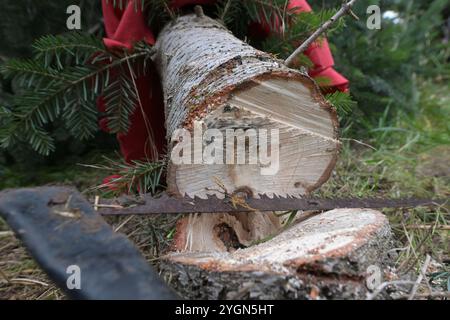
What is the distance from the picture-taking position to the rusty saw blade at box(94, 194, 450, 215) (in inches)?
43.8

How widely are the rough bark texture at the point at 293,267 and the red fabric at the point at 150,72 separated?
0.70m

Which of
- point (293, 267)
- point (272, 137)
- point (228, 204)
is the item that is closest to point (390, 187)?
point (272, 137)

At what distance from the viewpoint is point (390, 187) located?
2076 mm

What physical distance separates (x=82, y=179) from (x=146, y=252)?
3.18 ft

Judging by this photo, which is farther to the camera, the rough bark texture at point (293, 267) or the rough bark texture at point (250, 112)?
the rough bark texture at point (250, 112)

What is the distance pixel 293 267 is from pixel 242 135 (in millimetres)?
404

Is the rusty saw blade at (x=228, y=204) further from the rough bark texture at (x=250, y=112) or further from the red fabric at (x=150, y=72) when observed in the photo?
the red fabric at (x=150, y=72)

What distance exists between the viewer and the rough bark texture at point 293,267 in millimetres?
967

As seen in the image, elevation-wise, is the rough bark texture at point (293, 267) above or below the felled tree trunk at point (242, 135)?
below

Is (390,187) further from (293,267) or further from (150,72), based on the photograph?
(293,267)

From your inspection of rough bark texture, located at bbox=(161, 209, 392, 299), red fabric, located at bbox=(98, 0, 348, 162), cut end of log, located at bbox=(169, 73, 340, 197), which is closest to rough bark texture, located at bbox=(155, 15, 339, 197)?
cut end of log, located at bbox=(169, 73, 340, 197)

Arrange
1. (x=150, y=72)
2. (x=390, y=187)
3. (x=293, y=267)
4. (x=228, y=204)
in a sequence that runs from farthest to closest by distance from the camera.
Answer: (x=390, y=187) < (x=150, y=72) < (x=228, y=204) < (x=293, y=267)

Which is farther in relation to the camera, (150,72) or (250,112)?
(150,72)

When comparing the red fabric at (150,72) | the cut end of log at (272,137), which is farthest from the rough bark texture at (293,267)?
the red fabric at (150,72)
